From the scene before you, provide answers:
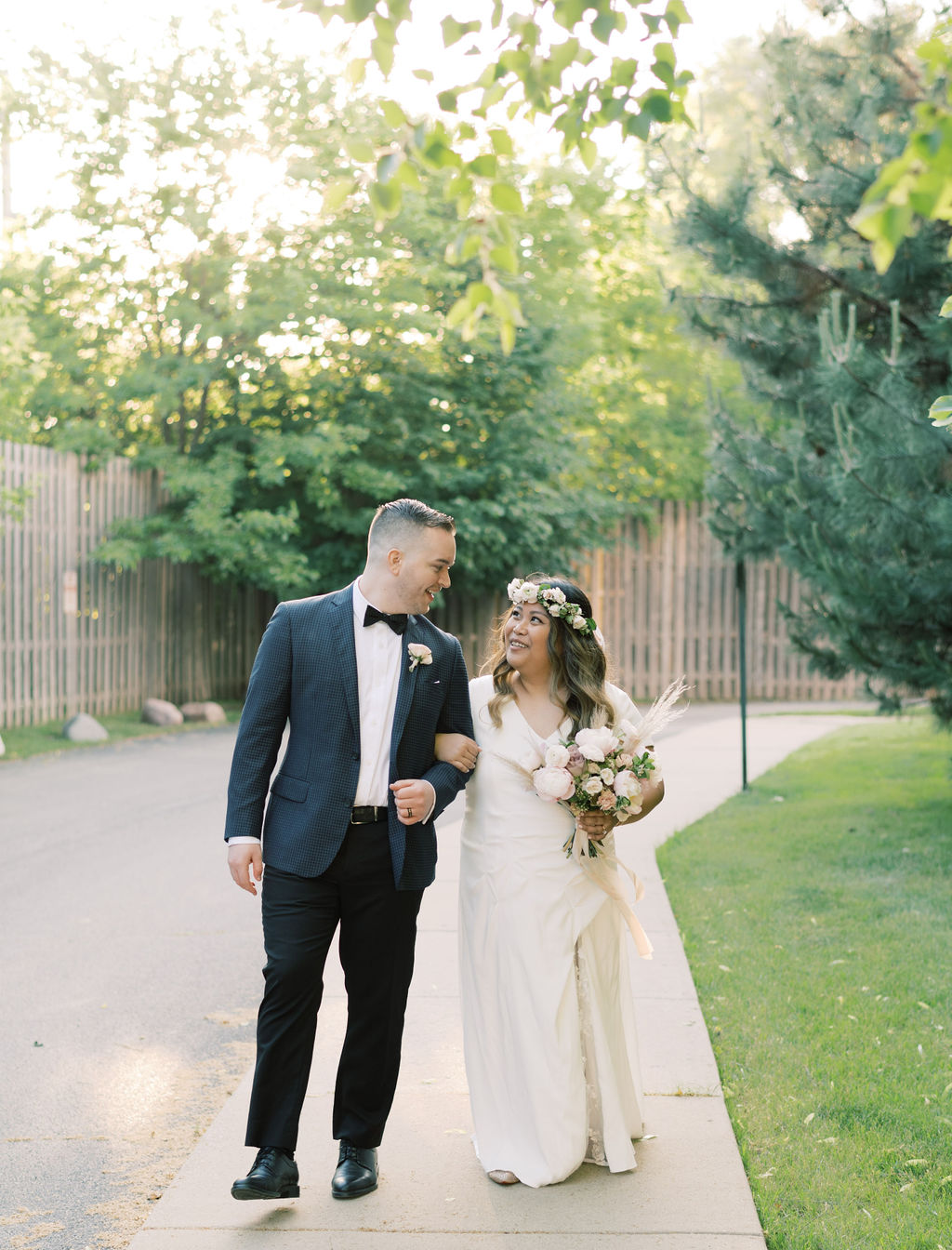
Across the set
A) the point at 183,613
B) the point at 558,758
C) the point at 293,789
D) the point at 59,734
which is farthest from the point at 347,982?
the point at 183,613

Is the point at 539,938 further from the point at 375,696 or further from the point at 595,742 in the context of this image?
the point at 375,696

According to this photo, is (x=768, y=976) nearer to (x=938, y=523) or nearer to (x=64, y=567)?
(x=938, y=523)

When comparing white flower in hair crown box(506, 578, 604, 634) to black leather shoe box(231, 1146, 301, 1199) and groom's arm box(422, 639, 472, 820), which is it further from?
black leather shoe box(231, 1146, 301, 1199)

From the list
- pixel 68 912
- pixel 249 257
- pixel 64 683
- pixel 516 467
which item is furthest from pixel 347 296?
pixel 68 912

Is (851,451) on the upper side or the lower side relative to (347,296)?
lower

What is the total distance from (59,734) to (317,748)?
40.5 feet

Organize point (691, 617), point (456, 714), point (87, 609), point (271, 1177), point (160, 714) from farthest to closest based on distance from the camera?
point (691, 617) < point (160, 714) < point (87, 609) < point (456, 714) < point (271, 1177)

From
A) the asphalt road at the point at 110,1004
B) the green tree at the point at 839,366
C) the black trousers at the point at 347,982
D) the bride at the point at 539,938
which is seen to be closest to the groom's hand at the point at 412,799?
the black trousers at the point at 347,982

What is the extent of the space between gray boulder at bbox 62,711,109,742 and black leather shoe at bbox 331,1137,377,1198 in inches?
470

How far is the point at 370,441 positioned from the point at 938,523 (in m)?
12.4

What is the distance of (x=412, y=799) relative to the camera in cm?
387

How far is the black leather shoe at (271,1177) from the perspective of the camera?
369 cm

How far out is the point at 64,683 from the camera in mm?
16531

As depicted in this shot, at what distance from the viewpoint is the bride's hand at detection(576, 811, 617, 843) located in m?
4.05
